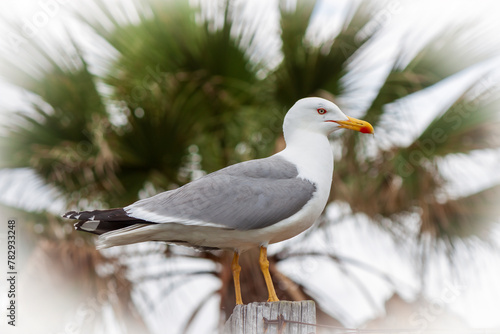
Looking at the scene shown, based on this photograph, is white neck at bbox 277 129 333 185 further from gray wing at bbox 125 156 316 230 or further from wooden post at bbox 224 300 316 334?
wooden post at bbox 224 300 316 334

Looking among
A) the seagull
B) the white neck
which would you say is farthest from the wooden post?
the white neck

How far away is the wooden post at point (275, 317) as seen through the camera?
2.24m

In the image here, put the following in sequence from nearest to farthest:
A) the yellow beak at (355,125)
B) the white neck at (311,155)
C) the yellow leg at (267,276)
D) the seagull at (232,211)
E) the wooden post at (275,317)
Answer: the wooden post at (275,317), the seagull at (232,211), the yellow leg at (267,276), the white neck at (311,155), the yellow beak at (355,125)

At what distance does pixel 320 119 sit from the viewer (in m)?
2.91

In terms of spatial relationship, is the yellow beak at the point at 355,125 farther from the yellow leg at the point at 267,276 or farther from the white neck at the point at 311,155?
the yellow leg at the point at 267,276

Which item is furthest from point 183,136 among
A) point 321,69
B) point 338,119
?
point 338,119

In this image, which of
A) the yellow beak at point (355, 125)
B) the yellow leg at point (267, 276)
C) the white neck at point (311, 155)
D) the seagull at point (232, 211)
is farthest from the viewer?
the yellow beak at point (355, 125)

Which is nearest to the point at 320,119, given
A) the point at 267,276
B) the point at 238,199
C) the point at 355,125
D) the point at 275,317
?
the point at 355,125

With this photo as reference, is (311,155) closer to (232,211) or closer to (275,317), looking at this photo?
(232,211)

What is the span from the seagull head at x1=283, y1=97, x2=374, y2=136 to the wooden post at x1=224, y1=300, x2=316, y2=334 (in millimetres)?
898

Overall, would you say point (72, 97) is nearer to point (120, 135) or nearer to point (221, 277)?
point (120, 135)

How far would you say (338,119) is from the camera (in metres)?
2.91

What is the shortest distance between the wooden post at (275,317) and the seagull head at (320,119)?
0.90m

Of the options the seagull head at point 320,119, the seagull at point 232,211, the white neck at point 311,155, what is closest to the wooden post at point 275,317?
the seagull at point 232,211
